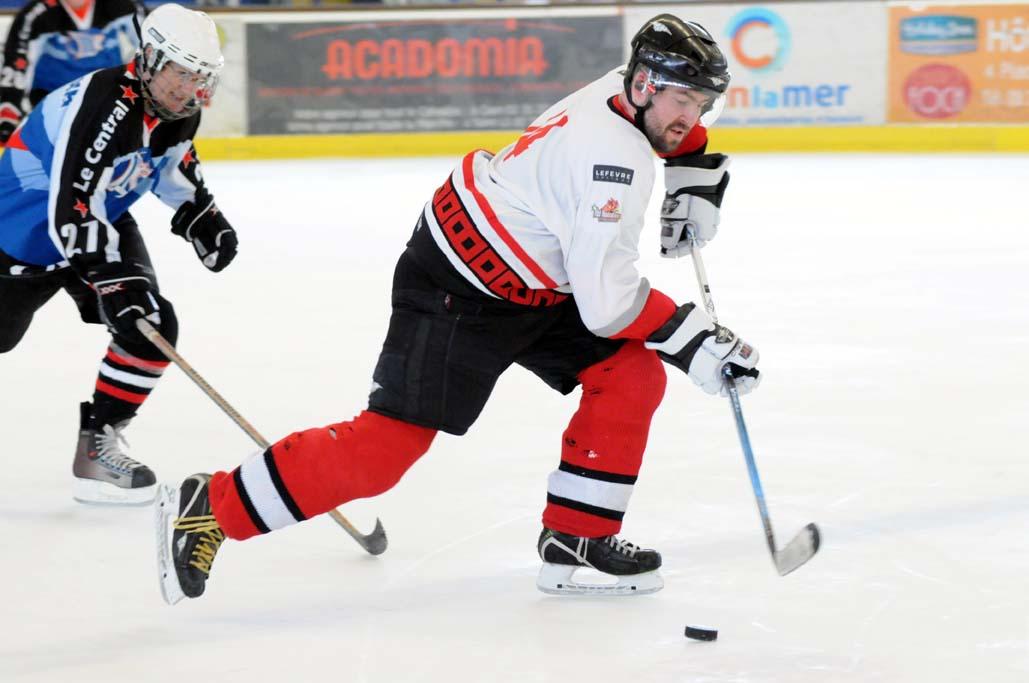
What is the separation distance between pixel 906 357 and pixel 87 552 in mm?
2285

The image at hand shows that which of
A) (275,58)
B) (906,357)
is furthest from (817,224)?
(275,58)

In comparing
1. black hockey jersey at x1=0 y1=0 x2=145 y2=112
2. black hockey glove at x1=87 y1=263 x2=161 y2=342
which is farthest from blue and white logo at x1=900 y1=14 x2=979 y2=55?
black hockey glove at x1=87 y1=263 x2=161 y2=342

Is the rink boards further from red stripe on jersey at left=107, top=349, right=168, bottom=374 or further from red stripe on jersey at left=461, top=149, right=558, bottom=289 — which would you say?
red stripe on jersey at left=461, top=149, right=558, bottom=289

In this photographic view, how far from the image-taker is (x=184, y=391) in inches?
142

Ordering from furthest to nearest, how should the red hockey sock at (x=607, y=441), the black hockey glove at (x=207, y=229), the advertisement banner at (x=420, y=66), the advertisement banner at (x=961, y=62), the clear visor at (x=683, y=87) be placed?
1. the advertisement banner at (x=420, y=66)
2. the advertisement banner at (x=961, y=62)
3. the black hockey glove at (x=207, y=229)
4. the red hockey sock at (x=607, y=441)
5. the clear visor at (x=683, y=87)

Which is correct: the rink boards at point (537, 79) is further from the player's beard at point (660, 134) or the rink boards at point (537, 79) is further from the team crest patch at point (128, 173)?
the player's beard at point (660, 134)

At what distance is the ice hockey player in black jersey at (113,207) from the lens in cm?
256

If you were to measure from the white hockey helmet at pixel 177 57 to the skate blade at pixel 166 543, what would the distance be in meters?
0.76

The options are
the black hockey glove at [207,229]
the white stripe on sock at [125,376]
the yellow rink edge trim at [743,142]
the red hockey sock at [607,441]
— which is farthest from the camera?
the yellow rink edge trim at [743,142]

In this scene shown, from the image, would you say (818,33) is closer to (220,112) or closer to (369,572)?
(220,112)

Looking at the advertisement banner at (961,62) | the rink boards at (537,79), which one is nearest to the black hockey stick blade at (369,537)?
the rink boards at (537,79)

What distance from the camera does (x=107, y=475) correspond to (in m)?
2.79

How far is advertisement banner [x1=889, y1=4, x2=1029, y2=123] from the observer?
8.95 m

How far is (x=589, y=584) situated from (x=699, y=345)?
42cm
